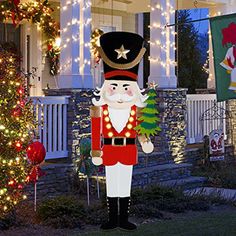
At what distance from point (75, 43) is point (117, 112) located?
453 centimetres

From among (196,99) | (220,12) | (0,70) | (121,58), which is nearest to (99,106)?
(121,58)

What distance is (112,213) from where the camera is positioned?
7.29m

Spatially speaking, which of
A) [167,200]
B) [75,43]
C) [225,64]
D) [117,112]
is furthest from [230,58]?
[117,112]

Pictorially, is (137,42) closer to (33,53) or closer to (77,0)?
(77,0)

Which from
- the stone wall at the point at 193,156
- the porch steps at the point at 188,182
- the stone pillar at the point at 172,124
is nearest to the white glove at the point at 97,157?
the porch steps at the point at 188,182

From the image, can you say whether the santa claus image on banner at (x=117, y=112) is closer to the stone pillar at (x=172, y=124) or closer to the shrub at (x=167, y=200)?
the shrub at (x=167, y=200)

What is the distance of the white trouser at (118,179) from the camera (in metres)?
7.05

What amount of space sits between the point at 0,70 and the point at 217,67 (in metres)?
5.04

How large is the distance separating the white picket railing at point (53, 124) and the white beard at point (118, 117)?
12.4 feet

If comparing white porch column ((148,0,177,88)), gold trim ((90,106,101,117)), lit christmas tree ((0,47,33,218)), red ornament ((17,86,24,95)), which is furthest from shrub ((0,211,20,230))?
white porch column ((148,0,177,88))

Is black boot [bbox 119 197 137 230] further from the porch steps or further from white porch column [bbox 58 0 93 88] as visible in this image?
white porch column [bbox 58 0 93 88]

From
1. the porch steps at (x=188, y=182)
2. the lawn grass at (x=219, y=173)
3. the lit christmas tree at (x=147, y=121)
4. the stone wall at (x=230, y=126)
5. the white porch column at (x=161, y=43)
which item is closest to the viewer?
the lit christmas tree at (x=147, y=121)

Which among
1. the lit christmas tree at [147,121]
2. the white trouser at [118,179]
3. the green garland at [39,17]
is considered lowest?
the white trouser at [118,179]

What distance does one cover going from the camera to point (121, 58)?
6.95m
